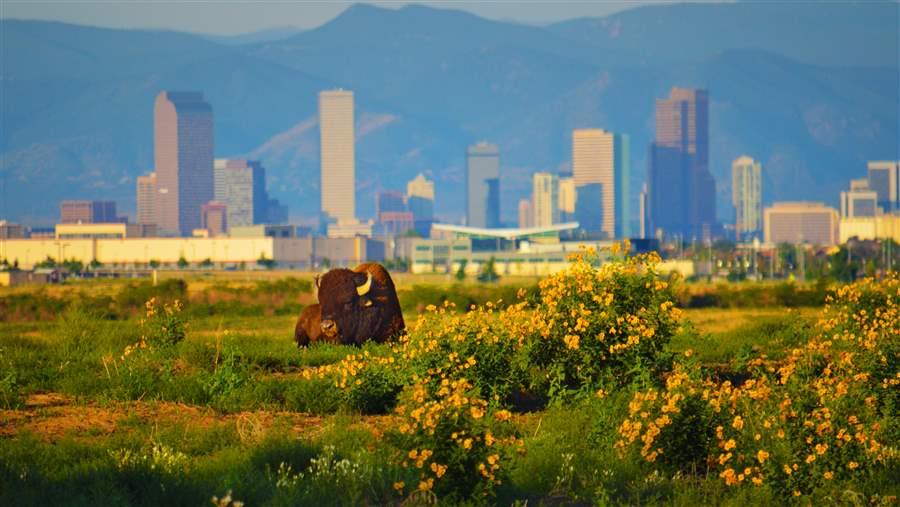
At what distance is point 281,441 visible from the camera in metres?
18.2

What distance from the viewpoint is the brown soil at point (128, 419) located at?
20375mm

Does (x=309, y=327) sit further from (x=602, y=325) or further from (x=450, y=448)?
(x=450, y=448)

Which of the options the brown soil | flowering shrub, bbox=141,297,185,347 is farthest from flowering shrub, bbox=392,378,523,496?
flowering shrub, bbox=141,297,185,347

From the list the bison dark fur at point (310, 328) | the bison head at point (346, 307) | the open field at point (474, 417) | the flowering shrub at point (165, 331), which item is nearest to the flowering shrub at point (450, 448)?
the open field at point (474, 417)

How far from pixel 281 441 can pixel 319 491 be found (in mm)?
2216

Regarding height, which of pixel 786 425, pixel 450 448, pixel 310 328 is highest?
pixel 310 328

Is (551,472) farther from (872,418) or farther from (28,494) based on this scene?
(28,494)

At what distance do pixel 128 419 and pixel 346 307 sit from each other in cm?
1103

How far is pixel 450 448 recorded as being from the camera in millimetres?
15953

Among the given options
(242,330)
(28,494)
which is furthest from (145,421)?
(242,330)

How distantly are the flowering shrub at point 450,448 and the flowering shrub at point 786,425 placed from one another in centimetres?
269

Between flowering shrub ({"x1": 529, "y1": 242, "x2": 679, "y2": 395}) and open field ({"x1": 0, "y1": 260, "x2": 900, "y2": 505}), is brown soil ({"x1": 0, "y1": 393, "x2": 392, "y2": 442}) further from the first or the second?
flowering shrub ({"x1": 529, "y1": 242, "x2": 679, "y2": 395})

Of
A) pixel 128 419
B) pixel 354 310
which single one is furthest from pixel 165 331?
pixel 128 419

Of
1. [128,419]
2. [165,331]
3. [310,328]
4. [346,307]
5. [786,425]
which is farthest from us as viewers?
[310,328]
